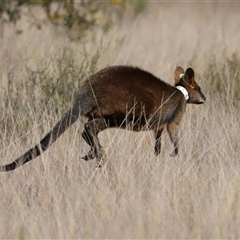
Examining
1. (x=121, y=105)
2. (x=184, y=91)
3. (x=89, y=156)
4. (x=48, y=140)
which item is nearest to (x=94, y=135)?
(x=89, y=156)

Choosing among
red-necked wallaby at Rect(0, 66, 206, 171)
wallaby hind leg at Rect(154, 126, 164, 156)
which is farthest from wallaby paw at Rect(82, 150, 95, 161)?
wallaby hind leg at Rect(154, 126, 164, 156)

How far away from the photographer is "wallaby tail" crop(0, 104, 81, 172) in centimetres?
539

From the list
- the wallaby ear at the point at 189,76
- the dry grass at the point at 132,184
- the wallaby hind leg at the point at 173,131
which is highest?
the wallaby ear at the point at 189,76

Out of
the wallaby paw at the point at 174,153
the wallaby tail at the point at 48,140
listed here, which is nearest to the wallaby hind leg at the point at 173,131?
the wallaby paw at the point at 174,153

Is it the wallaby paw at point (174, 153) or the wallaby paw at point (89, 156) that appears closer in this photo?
the wallaby paw at point (89, 156)

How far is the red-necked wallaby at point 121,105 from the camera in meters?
6.03

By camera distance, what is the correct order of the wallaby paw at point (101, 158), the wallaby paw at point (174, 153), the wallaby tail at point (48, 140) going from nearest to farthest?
the wallaby tail at point (48, 140) → the wallaby paw at point (101, 158) → the wallaby paw at point (174, 153)

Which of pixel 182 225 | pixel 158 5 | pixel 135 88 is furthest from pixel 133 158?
pixel 158 5

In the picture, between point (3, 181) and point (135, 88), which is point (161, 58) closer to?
point (135, 88)

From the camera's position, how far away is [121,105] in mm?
6090

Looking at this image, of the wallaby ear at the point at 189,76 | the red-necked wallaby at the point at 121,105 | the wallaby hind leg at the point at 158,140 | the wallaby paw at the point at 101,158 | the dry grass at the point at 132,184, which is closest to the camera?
the dry grass at the point at 132,184

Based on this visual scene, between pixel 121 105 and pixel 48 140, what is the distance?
72 centimetres

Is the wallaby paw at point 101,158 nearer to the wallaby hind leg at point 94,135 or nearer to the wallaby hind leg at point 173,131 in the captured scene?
the wallaby hind leg at point 94,135

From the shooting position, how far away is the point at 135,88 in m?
6.18
